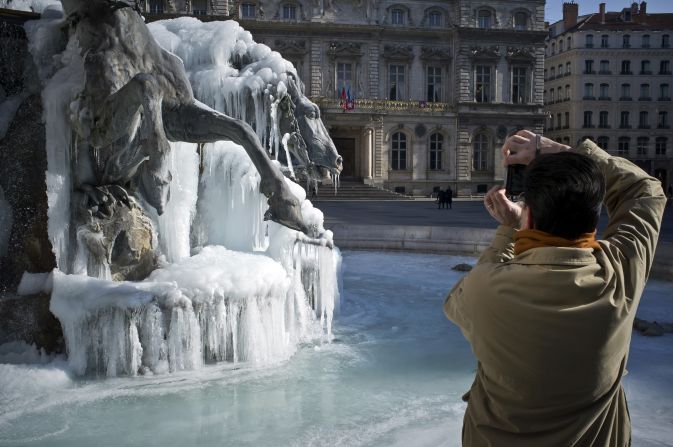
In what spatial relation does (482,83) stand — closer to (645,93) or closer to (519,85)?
(519,85)

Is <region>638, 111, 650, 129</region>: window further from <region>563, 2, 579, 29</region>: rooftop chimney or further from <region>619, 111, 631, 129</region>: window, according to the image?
<region>563, 2, 579, 29</region>: rooftop chimney

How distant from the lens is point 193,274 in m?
4.93

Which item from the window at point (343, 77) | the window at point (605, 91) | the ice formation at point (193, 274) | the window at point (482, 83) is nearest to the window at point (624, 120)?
the window at point (605, 91)

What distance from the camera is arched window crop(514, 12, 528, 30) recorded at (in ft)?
132

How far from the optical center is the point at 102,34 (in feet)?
14.6

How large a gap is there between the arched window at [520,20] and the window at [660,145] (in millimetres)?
22024

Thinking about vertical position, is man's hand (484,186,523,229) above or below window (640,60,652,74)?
below

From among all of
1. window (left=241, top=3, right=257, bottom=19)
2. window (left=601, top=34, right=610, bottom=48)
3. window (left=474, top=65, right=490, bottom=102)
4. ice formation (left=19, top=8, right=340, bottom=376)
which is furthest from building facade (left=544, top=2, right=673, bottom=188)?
ice formation (left=19, top=8, right=340, bottom=376)

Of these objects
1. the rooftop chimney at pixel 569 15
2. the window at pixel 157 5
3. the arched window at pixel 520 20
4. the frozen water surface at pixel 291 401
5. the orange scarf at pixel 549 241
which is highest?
the rooftop chimney at pixel 569 15

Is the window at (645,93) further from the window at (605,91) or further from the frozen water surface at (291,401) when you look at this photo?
the frozen water surface at (291,401)

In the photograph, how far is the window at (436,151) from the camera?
132 ft

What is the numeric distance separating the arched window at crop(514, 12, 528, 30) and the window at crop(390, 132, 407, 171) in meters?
10.1

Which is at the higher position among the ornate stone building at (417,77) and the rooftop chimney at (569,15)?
the rooftop chimney at (569,15)

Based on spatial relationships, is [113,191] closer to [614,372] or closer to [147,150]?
[147,150]
